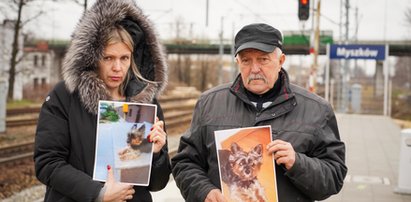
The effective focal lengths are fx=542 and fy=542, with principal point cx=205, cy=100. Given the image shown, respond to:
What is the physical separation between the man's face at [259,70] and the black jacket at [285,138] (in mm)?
79

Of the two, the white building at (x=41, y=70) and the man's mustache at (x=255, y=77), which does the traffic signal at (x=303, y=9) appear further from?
the white building at (x=41, y=70)

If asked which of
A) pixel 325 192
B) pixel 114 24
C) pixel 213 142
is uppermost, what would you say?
pixel 114 24

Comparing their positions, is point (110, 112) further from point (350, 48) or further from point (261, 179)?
point (350, 48)

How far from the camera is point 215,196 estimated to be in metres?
A: 2.66

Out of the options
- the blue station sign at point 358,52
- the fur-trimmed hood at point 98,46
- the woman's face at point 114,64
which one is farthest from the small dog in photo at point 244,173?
the blue station sign at point 358,52

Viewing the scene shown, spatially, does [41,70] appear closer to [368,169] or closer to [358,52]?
[358,52]

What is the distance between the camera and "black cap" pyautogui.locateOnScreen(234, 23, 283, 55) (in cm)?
268

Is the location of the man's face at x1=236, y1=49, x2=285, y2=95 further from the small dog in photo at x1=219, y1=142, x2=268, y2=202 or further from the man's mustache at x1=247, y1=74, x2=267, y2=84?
the small dog in photo at x1=219, y1=142, x2=268, y2=202

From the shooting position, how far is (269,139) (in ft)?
8.50

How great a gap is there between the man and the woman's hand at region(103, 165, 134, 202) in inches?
12.0

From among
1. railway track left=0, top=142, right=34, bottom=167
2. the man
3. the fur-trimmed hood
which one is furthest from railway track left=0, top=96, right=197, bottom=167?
the man

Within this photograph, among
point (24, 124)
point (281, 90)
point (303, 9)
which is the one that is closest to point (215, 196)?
point (281, 90)

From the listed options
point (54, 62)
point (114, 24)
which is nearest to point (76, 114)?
Answer: point (114, 24)

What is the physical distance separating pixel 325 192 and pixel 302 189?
0.40 feet
